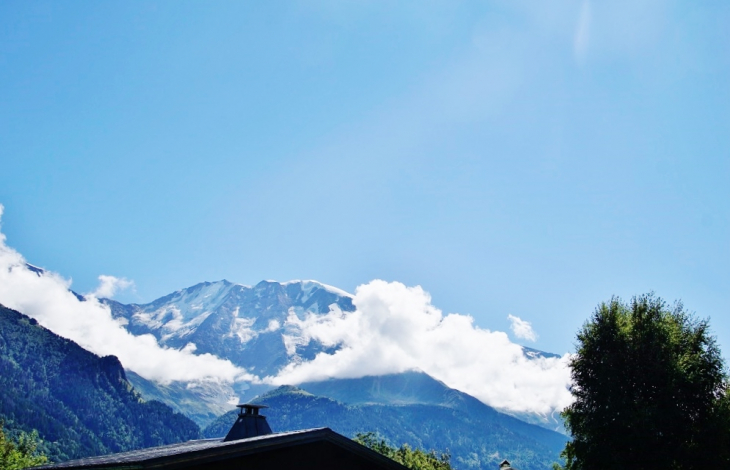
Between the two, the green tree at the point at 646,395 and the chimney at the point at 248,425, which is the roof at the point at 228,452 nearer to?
the chimney at the point at 248,425

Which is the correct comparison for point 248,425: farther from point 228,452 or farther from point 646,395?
point 646,395

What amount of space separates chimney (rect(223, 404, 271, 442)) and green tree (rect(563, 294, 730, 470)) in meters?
19.9

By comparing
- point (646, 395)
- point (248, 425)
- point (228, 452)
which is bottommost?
point (228, 452)

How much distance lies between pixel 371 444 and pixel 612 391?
226 ft

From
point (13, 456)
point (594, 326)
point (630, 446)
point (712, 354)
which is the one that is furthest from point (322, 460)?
point (13, 456)

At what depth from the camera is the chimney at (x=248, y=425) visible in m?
23.4

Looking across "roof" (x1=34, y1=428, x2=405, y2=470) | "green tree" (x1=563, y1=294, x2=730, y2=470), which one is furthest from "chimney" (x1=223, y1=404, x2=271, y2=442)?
"green tree" (x1=563, y1=294, x2=730, y2=470)

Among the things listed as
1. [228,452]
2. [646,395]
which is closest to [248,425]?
[228,452]

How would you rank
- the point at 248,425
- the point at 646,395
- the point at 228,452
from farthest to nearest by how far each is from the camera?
1. the point at 646,395
2. the point at 248,425
3. the point at 228,452

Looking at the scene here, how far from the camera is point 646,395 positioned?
31.8 meters

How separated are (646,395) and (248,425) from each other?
2306 centimetres

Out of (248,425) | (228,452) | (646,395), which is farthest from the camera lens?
(646,395)

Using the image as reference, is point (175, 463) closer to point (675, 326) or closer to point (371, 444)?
point (675, 326)

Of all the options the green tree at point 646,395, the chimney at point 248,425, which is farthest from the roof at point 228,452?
the green tree at point 646,395
